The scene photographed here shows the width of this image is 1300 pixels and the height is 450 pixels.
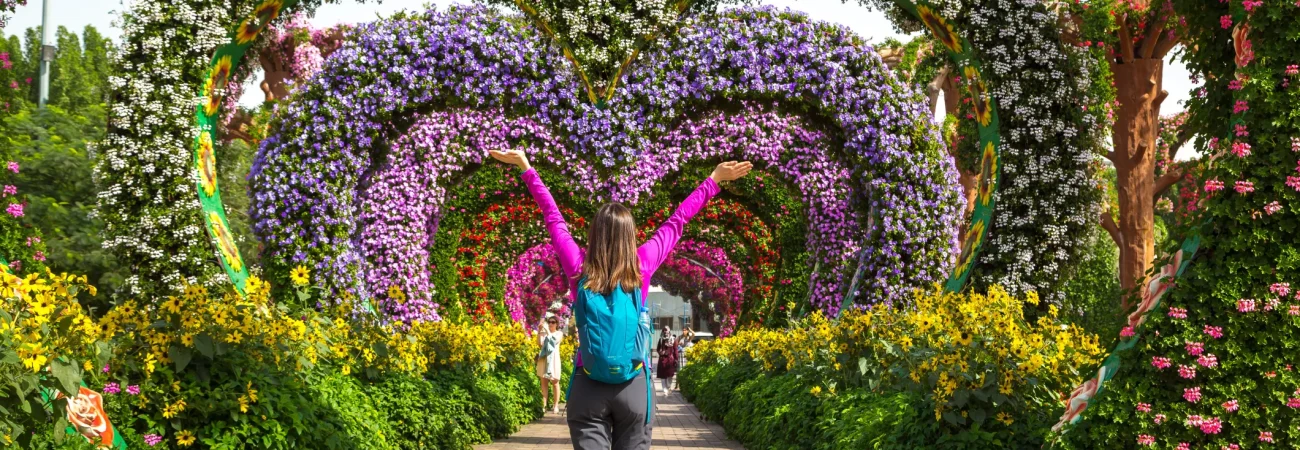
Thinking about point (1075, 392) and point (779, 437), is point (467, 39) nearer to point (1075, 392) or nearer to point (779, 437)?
point (779, 437)

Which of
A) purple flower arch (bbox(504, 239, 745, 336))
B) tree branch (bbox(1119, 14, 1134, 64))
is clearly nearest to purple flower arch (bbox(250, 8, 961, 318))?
tree branch (bbox(1119, 14, 1134, 64))

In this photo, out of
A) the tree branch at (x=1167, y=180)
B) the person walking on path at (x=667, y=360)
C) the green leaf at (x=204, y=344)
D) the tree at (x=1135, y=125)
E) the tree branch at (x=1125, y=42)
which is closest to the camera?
the green leaf at (x=204, y=344)

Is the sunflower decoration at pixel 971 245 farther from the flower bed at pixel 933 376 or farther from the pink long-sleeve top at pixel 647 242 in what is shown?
the pink long-sleeve top at pixel 647 242

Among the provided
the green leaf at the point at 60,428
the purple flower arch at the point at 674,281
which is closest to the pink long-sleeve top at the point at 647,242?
the green leaf at the point at 60,428

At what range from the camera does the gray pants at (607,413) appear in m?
3.67

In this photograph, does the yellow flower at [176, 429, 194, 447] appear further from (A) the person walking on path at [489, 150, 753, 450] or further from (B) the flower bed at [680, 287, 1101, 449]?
(B) the flower bed at [680, 287, 1101, 449]

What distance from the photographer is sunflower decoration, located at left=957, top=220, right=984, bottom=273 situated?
941 centimetres

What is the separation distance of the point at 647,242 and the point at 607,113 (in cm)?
497

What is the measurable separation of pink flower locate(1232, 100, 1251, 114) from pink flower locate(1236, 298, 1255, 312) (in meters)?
0.68

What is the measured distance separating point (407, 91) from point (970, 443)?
5.97 m

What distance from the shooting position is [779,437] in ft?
26.1

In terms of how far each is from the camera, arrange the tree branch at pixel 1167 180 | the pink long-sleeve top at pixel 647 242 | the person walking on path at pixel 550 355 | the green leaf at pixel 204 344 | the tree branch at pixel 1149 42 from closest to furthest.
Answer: the pink long-sleeve top at pixel 647 242 < the green leaf at pixel 204 344 < the person walking on path at pixel 550 355 < the tree branch at pixel 1149 42 < the tree branch at pixel 1167 180

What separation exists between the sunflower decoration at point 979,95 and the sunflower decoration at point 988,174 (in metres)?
0.24

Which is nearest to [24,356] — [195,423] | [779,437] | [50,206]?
[195,423]
